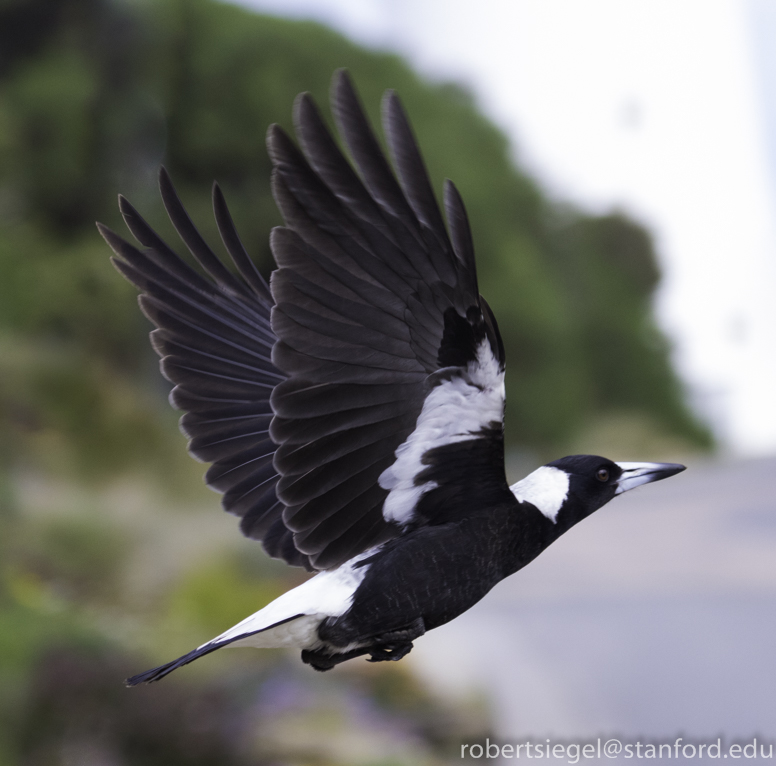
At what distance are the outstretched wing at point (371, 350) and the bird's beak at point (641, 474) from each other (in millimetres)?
132

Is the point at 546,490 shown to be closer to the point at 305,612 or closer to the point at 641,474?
the point at 641,474

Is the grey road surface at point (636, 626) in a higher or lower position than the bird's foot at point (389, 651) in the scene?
higher

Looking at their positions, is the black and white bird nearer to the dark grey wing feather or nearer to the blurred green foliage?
the dark grey wing feather

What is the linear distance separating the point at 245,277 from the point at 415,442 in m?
0.45

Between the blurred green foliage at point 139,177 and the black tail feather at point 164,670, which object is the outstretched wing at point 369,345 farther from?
the blurred green foliage at point 139,177

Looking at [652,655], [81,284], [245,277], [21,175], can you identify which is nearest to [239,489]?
[245,277]

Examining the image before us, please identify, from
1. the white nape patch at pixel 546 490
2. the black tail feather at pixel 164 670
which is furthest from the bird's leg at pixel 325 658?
the white nape patch at pixel 546 490

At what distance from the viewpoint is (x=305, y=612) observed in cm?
90

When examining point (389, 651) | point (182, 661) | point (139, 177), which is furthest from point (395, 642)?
point (139, 177)

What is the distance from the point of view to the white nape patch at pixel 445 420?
0.84 metres

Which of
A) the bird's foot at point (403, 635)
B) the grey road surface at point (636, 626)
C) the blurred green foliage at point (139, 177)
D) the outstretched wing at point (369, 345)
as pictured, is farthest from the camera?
the blurred green foliage at point (139, 177)

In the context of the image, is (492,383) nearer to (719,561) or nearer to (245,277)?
(245,277)

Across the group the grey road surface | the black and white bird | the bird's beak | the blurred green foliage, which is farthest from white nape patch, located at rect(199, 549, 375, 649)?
the blurred green foliage

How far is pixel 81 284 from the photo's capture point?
4980mm
